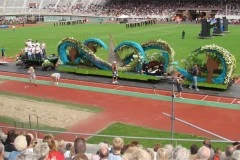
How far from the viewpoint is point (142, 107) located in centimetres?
2059

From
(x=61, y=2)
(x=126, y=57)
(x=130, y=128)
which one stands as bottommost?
(x=130, y=128)

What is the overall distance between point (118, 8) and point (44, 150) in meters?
85.0

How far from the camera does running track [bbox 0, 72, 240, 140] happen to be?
694 inches

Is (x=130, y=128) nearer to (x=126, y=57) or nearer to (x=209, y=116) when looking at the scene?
(x=209, y=116)

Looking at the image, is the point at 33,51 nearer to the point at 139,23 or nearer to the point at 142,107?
the point at 142,107

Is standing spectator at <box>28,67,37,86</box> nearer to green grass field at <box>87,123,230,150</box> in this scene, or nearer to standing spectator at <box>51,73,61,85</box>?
standing spectator at <box>51,73,61,85</box>

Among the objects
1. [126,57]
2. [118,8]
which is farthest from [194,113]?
[118,8]

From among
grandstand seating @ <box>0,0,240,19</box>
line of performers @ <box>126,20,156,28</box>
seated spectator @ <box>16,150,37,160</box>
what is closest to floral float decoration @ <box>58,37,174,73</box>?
seated spectator @ <box>16,150,37,160</box>

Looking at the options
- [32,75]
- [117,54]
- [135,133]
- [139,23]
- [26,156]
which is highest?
[139,23]

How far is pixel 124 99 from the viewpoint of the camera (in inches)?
880

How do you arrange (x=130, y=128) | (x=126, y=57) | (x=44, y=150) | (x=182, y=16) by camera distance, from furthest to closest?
1. (x=182, y=16)
2. (x=126, y=57)
3. (x=130, y=128)
4. (x=44, y=150)

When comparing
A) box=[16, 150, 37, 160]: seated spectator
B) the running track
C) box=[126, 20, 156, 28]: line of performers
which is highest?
box=[126, 20, 156, 28]: line of performers

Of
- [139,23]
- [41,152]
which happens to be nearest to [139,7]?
[139,23]

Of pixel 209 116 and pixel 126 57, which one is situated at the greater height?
pixel 126 57
